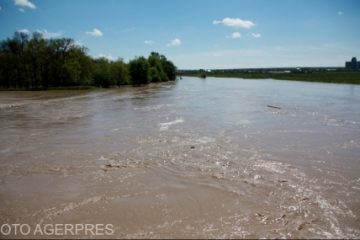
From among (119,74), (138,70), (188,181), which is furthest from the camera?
(138,70)

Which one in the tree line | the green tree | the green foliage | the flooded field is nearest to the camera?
the flooded field

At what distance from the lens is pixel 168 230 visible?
6.05 meters

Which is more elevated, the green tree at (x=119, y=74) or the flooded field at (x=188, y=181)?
the green tree at (x=119, y=74)

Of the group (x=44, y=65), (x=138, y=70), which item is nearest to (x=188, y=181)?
(x=44, y=65)

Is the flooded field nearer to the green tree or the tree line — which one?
the tree line

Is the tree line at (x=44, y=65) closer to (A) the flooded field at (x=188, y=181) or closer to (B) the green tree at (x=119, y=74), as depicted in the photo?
(B) the green tree at (x=119, y=74)

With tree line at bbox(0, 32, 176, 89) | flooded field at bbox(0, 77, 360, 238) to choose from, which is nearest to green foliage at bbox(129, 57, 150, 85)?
tree line at bbox(0, 32, 176, 89)

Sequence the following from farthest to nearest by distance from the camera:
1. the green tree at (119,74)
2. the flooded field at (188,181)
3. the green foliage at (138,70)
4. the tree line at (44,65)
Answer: the green foliage at (138,70)
the green tree at (119,74)
the tree line at (44,65)
the flooded field at (188,181)

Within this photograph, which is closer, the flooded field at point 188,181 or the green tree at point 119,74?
the flooded field at point 188,181

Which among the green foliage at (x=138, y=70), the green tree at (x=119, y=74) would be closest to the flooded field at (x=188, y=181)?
the green tree at (x=119, y=74)

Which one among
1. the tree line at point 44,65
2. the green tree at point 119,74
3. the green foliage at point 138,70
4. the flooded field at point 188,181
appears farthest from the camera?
the green foliage at point 138,70

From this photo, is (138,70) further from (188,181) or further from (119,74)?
(188,181)

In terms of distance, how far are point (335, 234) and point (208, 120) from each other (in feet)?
48.5

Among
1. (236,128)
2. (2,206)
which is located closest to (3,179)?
(2,206)
